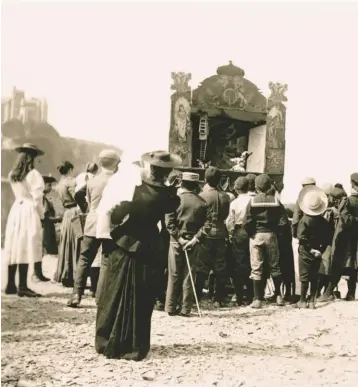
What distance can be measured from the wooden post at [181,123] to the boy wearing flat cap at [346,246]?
157 cm

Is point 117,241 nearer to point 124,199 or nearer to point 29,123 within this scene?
point 124,199

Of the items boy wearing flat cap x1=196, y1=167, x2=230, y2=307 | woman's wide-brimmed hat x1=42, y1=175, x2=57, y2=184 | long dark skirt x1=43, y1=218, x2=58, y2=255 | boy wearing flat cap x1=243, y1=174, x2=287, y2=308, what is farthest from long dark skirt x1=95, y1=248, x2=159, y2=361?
boy wearing flat cap x1=243, y1=174, x2=287, y2=308

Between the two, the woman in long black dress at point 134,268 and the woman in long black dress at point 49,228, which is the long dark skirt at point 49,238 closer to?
the woman in long black dress at point 49,228

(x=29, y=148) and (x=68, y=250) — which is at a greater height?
(x=29, y=148)

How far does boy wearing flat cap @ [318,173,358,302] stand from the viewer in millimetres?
6086

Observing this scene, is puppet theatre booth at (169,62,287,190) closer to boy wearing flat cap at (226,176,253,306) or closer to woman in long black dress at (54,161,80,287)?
boy wearing flat cap at (226,176,253,306)

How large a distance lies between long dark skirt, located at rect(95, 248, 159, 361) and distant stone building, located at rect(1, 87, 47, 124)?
122cm

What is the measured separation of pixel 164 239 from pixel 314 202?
151 centimetres

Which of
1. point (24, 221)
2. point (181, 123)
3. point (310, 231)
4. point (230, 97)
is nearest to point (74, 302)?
point (24, 221)

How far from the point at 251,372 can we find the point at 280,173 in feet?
7.72

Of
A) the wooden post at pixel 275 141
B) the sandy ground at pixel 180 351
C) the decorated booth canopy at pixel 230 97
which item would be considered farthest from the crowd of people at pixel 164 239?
the decorated booth canopy at pixel 230 97

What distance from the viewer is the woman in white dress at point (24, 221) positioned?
4.95 m

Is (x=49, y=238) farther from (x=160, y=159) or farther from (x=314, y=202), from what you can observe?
(x=314, y=202)

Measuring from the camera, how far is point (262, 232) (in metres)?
6.06
